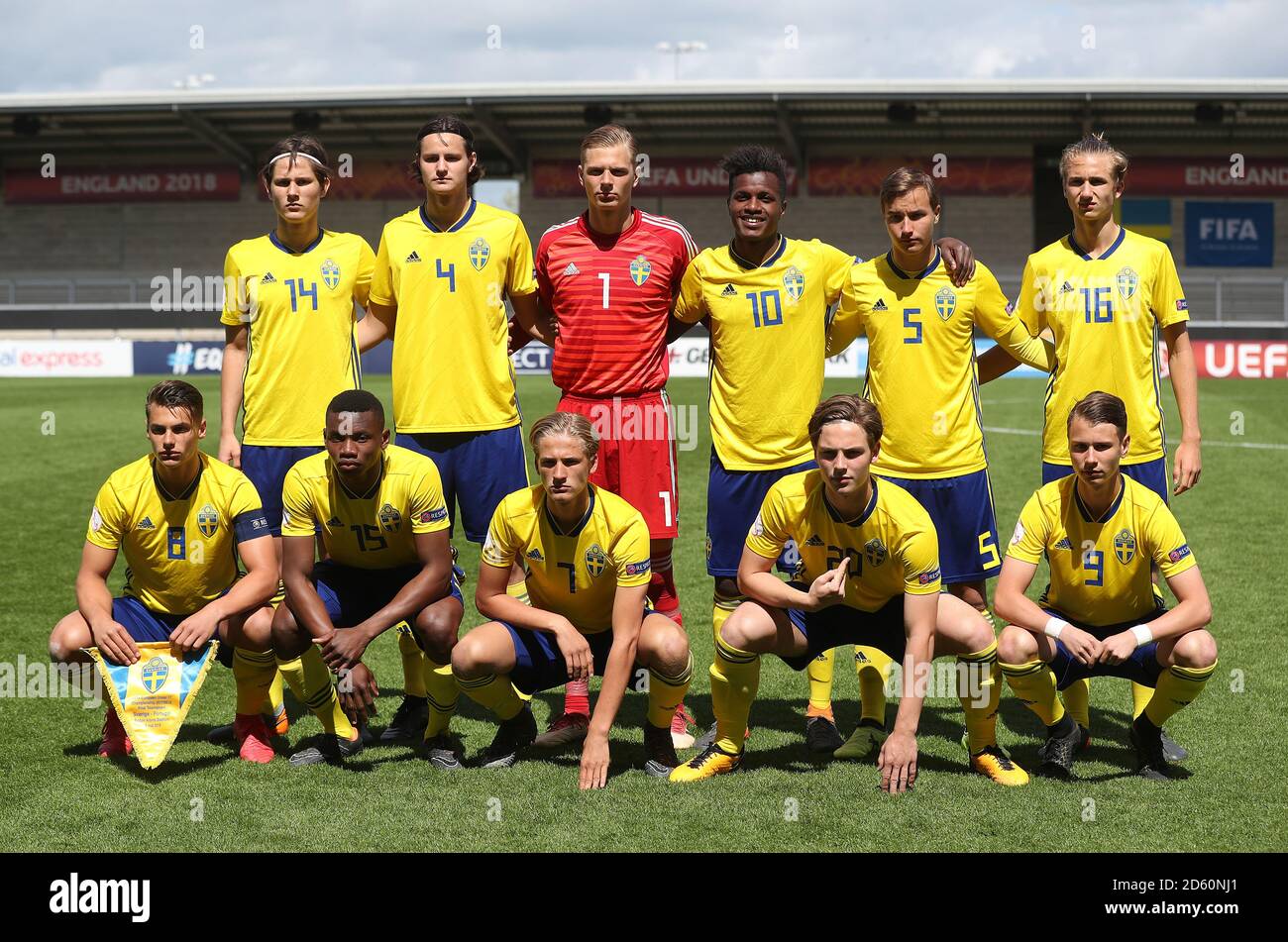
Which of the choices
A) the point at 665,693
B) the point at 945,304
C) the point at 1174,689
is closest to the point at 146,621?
the point at 665,693

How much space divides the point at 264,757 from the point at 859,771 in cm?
202

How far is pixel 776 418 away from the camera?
4.88 meters

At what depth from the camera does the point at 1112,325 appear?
15.5 feet

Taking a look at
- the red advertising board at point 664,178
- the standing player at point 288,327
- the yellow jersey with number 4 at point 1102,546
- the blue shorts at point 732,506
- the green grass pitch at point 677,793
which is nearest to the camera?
the green grass pitch at point 677,793

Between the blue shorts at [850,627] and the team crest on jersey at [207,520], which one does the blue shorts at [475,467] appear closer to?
the team crest on jersey at [207,520]

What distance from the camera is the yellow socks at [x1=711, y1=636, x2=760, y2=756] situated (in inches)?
176

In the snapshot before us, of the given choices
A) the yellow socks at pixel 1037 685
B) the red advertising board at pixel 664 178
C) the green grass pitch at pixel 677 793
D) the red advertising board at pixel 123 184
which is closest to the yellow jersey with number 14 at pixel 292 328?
the green grass pitch at pixel 677 793

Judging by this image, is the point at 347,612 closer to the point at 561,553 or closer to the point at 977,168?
the point at 561,553

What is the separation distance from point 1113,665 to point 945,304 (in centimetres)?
136

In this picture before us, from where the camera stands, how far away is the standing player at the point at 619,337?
16.3 feet

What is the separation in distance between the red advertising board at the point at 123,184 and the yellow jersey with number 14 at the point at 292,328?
30735 millimetres

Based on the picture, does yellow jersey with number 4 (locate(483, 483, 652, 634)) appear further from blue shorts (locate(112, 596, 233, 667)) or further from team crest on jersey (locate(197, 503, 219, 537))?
blue shorts (locate(112, 596, 233, 667))

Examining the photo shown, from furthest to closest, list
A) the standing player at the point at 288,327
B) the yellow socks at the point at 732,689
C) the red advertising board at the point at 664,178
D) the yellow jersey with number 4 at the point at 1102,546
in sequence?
1. the red advertising board at the point at 664,178
2. the standing player at the point at 288,327
3. the yellow socks at the point at 732,689
4. the yellow jersey with number 4 at the point at 1102,546

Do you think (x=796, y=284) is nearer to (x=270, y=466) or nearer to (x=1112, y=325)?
(x=1112, y=325)
